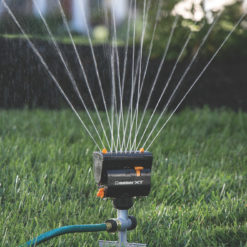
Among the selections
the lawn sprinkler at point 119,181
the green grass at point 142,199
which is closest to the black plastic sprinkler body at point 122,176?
the lawn sprinkler at point 119,181

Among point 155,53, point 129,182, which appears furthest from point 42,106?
point 129,182

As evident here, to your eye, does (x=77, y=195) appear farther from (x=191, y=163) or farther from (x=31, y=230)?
(x=191, y=163)

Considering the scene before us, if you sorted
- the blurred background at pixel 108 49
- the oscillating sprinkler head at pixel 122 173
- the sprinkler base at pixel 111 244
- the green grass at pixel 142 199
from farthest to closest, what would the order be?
1. the blurred background at pixel 108 49
2. the green grass at pixel 142 199
3. the sprinkler base at pixel 111 244
4. the oscillating sprinkler head at pixel 122 173

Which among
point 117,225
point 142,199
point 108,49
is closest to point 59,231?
point 117,225

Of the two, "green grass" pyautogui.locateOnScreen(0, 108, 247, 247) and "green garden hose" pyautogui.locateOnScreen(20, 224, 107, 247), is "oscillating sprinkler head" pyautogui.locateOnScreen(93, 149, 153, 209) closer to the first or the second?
"green garden hose" pyautogui.locateOnScreen(20, 224, 107, 247)

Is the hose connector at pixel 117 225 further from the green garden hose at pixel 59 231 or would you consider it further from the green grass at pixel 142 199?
the green grass at pixel 142 199

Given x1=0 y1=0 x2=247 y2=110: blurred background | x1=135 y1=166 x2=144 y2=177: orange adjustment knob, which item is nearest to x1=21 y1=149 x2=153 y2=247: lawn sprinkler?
x1=135 y1=166 x2=144 y2=177: orange adjustment knob

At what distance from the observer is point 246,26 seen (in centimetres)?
491

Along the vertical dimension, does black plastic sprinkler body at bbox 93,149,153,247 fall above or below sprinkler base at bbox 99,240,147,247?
above

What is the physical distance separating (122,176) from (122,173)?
0.01m

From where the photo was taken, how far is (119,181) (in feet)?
5.09

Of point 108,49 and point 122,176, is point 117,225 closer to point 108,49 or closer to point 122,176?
point 122,176

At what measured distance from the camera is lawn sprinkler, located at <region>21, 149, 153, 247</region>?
5.07 ft

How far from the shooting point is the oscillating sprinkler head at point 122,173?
5.06 ft
